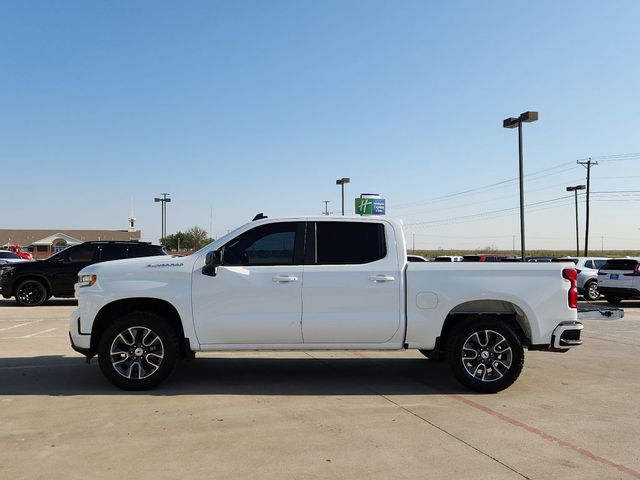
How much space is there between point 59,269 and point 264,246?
1207cm

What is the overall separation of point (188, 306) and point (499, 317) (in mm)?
3660

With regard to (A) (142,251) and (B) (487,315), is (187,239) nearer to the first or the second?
(A) (142,251)

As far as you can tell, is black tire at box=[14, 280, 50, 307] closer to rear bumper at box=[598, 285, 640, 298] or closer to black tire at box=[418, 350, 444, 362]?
black tire at box=[418, 350, 444, 362]

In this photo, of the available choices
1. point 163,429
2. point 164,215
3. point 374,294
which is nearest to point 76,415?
point 163,429

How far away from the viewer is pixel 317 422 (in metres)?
5.39

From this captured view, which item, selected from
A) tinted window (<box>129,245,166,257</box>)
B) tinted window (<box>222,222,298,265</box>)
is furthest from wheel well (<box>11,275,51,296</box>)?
tinted window (<box>222,222,298,265</box>)

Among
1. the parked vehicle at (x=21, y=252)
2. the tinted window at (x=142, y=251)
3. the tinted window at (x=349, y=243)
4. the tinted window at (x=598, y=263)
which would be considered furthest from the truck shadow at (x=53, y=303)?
the tinted window at (x=598, y=263)

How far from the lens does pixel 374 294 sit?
21.5ft

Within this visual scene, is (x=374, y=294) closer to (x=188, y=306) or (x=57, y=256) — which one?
(x=188, y=306)

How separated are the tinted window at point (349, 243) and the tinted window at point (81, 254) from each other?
469 inches

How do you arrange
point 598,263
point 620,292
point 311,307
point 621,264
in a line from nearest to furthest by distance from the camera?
1. point 311,307
2. point 620,292
3. point 621,264
4. point 598,263

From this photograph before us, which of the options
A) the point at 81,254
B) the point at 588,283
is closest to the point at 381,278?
the point at 81,254

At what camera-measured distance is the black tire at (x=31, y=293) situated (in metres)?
16.8

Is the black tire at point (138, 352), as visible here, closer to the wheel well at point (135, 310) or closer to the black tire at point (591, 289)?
the wheel well at point (135, 310)
